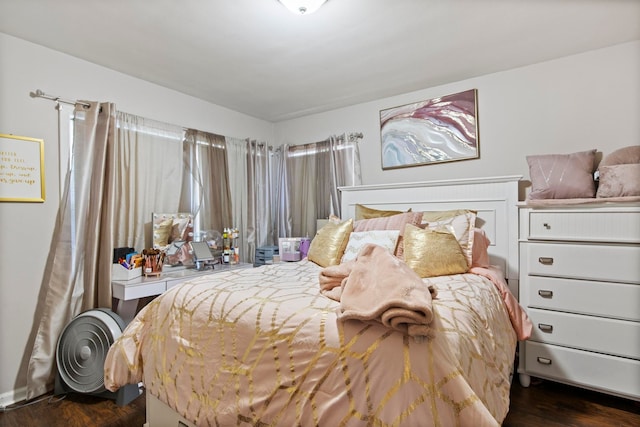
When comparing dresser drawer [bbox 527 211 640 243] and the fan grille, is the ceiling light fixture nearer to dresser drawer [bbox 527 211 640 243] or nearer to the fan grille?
dresser drawer [bbox 527 211 640 243]

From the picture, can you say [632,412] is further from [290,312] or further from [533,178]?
[290,312]

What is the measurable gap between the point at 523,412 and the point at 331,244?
1.60 metres

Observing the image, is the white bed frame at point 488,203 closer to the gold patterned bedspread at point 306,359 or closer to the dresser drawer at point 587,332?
the dresser drawer at point 587,332

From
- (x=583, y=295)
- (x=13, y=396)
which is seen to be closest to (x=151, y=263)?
(x=13, y=396)

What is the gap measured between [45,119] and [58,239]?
2.86 feet

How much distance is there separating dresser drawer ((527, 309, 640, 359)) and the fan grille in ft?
9.34

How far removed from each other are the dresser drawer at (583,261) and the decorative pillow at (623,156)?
611mm

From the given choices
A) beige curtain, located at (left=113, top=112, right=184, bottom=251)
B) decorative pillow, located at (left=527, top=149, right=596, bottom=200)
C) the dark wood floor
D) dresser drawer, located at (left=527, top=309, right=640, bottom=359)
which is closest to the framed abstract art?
decorative pillow, located at (left=527, top=149, right=596, bottom=200)

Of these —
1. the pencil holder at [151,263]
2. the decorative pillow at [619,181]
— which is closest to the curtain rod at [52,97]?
the pencil holder at [151,263]

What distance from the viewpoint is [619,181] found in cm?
209

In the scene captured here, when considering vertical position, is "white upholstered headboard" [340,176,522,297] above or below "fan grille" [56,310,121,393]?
above

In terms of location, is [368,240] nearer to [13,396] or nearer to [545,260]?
[545,260]

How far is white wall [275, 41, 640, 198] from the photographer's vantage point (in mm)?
2348

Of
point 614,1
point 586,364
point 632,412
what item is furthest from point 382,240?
point 614,1
